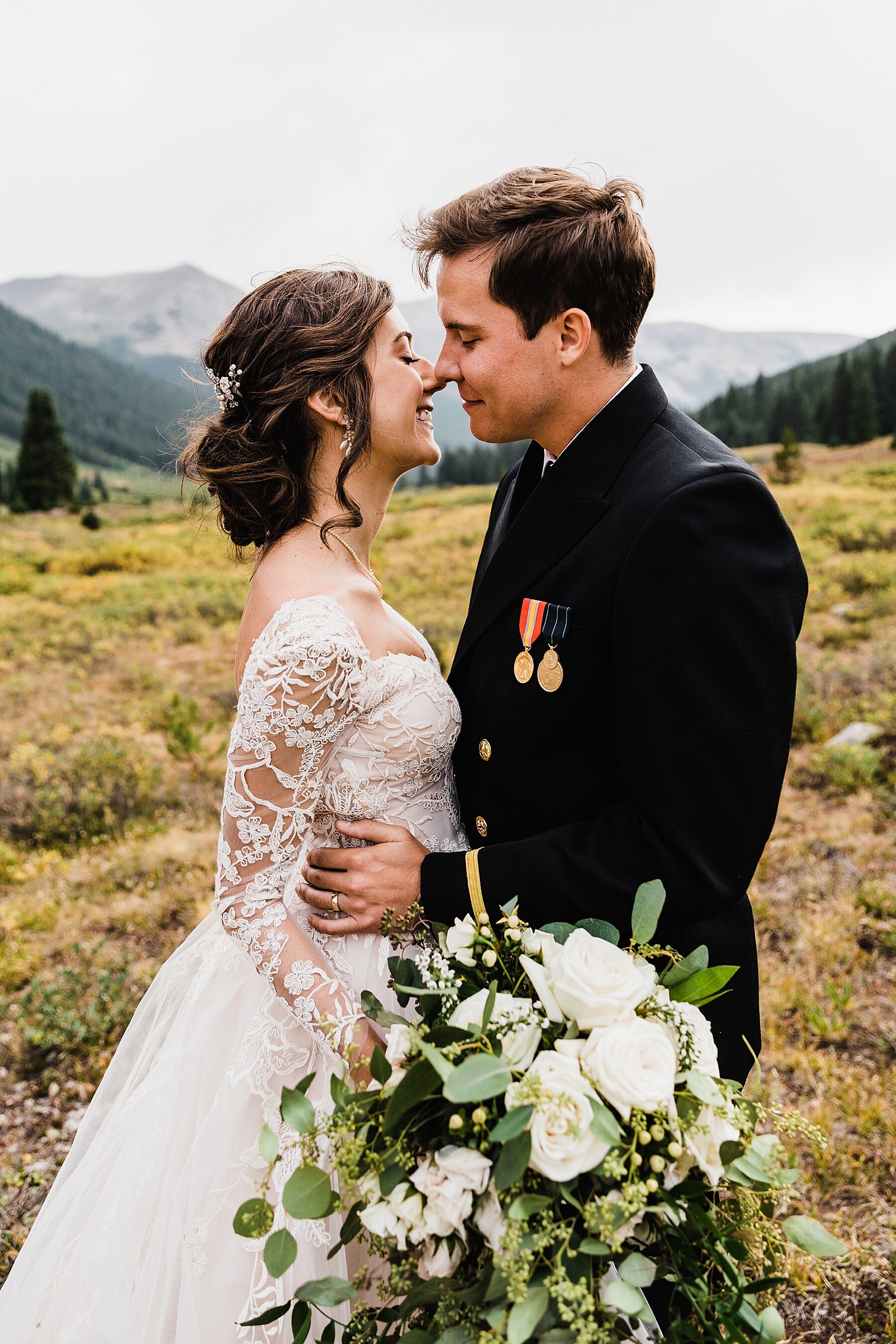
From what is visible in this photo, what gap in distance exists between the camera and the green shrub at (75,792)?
22.5ft

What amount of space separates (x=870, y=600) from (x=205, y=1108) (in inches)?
467

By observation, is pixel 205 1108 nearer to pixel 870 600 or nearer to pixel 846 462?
pixel 870 600

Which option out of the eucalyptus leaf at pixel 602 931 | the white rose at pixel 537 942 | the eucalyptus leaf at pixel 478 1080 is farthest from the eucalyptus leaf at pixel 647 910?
the eucalyptus leaf at pixel 478 1080

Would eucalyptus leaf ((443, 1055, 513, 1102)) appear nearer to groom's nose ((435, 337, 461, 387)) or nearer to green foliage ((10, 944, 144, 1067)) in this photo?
groom's nose ((435, 337, 461, 387))

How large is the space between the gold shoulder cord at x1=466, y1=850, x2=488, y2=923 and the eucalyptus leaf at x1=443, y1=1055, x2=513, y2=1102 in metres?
0.74

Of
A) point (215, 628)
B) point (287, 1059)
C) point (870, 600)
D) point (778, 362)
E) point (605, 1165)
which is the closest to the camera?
point (605, 1165)

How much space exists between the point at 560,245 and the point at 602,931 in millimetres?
1827

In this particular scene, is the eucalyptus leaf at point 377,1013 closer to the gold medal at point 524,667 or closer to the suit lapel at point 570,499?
the gold medal at point 524,667

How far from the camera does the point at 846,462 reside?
19953 millimetres

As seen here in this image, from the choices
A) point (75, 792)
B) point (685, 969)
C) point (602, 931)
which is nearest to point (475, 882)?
point (602, 931)

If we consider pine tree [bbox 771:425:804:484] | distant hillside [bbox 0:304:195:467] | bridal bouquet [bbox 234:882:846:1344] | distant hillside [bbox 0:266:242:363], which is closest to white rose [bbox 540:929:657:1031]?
bridal bouquet [bbox 234:882:846:1344]

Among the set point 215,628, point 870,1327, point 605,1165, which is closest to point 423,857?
point 605,1165

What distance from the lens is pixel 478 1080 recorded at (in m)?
1.21

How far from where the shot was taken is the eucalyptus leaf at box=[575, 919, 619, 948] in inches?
61.1
